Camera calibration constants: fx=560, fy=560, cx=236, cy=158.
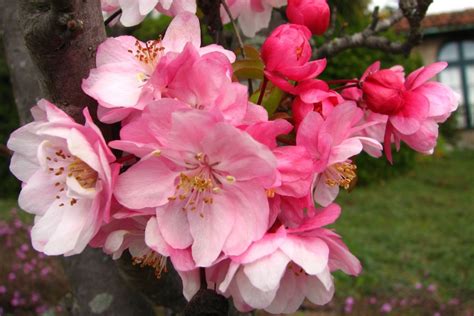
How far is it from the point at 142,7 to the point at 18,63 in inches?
47.4

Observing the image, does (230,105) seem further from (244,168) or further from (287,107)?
(287,107)

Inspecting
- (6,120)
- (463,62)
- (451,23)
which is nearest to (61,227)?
(6,120)

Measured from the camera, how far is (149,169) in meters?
0.81

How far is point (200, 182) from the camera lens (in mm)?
833

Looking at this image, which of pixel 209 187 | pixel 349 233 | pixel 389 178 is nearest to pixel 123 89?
pixel 209 187

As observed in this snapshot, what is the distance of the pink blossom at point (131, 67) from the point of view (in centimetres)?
83

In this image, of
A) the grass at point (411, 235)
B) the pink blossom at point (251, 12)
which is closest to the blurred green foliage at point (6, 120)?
the grass at point (411, 235)

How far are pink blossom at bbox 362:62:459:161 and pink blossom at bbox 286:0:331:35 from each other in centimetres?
17

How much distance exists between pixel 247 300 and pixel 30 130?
42 centimetres

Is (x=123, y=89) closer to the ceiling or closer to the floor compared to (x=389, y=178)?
closer to the ceiling

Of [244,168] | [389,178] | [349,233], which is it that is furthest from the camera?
[389,178]

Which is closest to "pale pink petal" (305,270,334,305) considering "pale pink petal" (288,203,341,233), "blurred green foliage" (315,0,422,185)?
"pale pink petal" (288,203,341,233)

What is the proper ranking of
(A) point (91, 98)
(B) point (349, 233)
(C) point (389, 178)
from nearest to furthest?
(A) point (91, 98) → (B) point (349, 233) → (C) point (389, 178)

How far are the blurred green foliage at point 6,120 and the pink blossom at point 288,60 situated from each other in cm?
936
